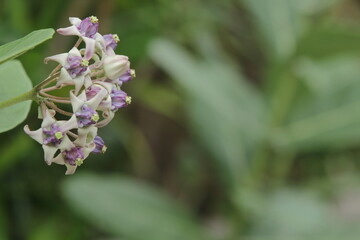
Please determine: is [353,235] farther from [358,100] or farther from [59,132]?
[59,132]

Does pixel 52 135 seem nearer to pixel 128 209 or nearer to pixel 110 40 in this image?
pixel 110 40

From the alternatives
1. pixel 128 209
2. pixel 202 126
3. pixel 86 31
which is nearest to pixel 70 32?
pixel 86 31

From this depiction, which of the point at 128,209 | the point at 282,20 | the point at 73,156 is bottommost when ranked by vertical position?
the point at 128,209

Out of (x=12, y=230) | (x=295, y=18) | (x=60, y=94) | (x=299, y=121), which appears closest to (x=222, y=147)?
(x=299, y=121)

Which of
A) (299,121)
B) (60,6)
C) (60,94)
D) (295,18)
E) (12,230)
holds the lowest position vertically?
(12,230)

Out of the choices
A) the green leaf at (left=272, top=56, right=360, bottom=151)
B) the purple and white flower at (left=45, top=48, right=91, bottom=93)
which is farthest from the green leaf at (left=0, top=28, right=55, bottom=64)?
the green leaf at (left=272, top=56, right=360, bottom=151)

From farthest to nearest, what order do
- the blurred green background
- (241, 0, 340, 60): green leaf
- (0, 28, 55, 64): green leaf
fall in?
(241, 0, 340, 60): green leaf
the blurred green background
(0, 28, 55, 64): green leaf

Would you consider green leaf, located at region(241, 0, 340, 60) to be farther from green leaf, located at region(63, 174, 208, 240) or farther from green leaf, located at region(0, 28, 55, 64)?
green leaf, located at region(0, 28, 55, 64)
